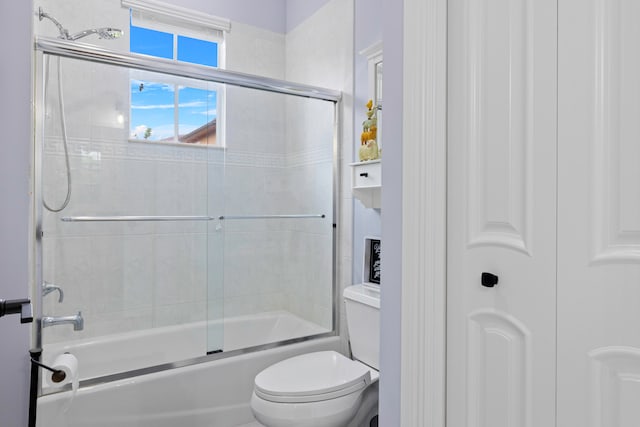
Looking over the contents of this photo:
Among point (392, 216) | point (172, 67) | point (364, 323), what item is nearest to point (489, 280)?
point (392, 216)

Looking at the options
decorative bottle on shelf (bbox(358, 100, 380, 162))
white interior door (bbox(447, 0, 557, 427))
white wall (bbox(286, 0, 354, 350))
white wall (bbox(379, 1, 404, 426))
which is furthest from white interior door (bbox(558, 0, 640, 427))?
white wall (bbox(286, 0, 354, 350))

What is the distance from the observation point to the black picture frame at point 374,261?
2.00 m

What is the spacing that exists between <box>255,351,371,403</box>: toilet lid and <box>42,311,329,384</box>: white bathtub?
55cm

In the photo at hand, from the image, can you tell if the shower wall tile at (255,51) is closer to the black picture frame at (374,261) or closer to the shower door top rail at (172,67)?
the shower door top rail at (172,67)

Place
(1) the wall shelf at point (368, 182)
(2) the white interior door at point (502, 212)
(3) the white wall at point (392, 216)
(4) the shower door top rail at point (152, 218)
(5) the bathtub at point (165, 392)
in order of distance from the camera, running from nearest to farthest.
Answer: (2) the white interior door at point (502, 212) < (3) the white wall at point (392, 216) < (5) the bathtub at point (165, 392) < (1) the wall shelf at point (368, 182) < (4) the shower door top rail at point (152, 218)

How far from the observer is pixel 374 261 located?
6.68 feet

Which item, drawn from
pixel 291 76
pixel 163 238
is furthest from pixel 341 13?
pixel 163 238

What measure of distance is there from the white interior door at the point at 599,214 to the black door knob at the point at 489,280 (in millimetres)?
120

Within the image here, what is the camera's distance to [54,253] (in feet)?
6.56

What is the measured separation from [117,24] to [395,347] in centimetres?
243

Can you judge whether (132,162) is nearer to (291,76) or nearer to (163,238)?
(163,238)

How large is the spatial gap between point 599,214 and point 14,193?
5.80 ft

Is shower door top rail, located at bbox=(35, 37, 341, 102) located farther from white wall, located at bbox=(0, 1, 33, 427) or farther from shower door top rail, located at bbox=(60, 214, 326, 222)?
shower door top rail, located at bbox=(60, 214, 326, 222)

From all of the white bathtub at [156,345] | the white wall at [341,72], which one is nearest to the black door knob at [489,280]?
the white wall at [341,72]
